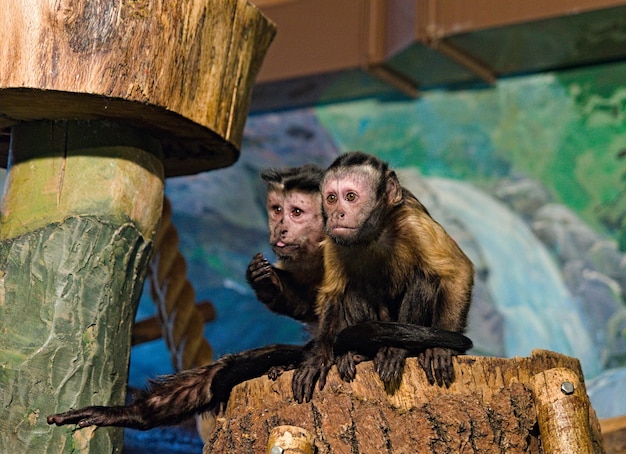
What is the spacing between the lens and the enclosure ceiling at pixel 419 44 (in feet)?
16.8

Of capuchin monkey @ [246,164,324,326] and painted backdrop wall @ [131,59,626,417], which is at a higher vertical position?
painted backdrop wall @ [131,59,626,417]

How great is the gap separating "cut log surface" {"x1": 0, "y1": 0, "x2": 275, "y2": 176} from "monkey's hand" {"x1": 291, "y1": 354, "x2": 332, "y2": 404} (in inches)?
32.6

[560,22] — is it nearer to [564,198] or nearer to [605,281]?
[564,198]

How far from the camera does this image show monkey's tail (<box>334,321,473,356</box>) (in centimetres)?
244

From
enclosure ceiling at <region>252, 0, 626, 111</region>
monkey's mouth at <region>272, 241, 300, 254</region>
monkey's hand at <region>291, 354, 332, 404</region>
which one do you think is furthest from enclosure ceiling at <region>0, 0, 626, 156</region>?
monkey's hand at <region>291, 354, 332, 404</region>

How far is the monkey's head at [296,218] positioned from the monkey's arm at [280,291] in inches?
3.1

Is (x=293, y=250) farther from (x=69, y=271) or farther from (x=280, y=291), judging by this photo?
(x=69, y=271)

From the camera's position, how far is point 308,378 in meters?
2.35

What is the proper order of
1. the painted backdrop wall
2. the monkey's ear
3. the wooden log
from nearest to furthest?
the wooden log
the monkey's ear
the painted backdrop wall

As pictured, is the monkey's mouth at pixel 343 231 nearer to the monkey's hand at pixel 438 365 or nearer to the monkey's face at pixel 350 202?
the monkey's face at pixel 350 202

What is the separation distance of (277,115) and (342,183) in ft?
13.0

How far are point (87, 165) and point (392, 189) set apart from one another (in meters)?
0.96

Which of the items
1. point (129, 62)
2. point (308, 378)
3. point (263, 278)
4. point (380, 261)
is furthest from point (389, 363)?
point (129, 62)

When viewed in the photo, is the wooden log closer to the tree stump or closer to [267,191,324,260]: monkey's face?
the tree stump
